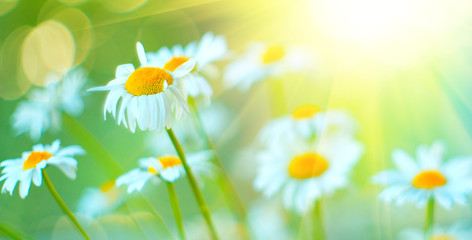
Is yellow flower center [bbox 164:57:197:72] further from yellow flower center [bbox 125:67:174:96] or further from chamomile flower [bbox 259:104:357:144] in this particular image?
chamomile flower [bbox 259:104:357:144]

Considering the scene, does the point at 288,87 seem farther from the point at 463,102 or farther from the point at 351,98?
the point at 463,102

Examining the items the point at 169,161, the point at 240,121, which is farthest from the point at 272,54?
the point at 240,121

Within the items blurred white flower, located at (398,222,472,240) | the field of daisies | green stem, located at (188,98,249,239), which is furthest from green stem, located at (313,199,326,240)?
blurred white flower, located at (398,222,472,240)

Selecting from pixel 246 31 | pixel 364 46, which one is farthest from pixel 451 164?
pixel 246 31

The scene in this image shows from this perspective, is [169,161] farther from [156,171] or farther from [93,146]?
[93,146]

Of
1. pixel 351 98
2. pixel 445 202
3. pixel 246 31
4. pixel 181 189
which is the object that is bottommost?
pixel 445 202
